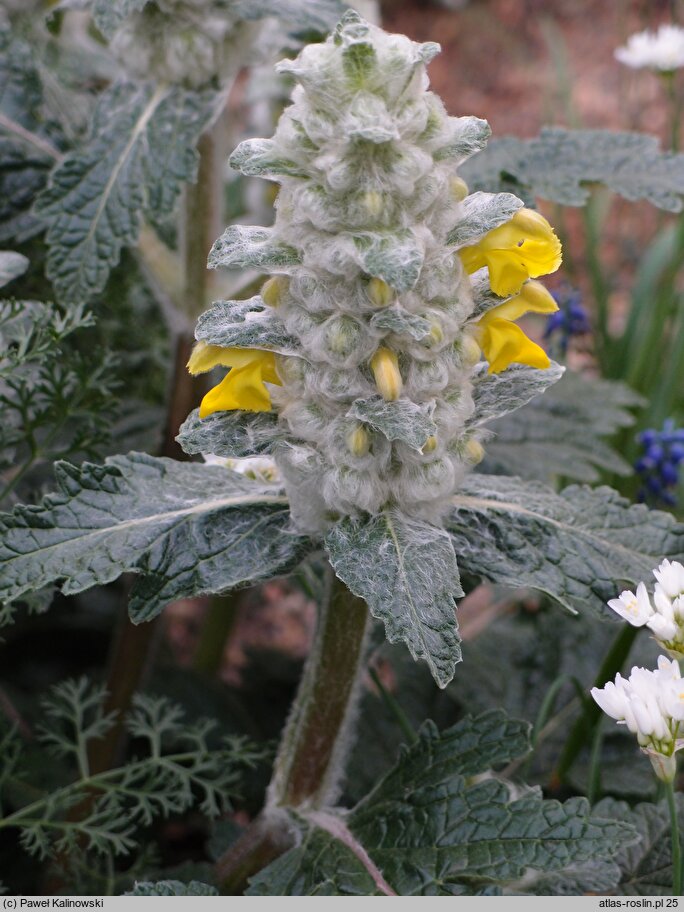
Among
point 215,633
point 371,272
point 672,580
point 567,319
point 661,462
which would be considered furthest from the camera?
point 215,633

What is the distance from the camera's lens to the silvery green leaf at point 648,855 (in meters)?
0.92

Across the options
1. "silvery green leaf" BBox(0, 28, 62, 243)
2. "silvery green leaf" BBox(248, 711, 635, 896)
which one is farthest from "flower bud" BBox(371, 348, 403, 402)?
"silvery green leaf" BBox(0, 28, 62, 243)

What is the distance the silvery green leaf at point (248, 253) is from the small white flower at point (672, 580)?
14.7 inches

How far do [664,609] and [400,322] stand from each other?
300 millimetres

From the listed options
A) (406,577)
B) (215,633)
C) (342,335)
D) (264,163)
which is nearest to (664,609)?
(406,577)

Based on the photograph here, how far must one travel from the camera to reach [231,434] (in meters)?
0.82

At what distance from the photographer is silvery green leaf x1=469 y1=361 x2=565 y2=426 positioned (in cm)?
85

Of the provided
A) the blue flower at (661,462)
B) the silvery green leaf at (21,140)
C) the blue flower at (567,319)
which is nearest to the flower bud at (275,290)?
the silvery green leaf at (21,140)

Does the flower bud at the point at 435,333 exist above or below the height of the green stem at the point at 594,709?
above

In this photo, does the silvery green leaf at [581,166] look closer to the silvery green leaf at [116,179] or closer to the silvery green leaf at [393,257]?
the silvery green leaf at [116,179]

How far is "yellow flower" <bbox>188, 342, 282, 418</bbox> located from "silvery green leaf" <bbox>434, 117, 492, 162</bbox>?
0.66 feet

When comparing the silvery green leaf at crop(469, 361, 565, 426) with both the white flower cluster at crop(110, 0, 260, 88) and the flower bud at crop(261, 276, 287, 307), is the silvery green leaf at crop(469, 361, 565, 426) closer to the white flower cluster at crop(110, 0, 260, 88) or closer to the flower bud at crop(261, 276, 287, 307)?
the flower bud at crop(261, 276, 287, 307)

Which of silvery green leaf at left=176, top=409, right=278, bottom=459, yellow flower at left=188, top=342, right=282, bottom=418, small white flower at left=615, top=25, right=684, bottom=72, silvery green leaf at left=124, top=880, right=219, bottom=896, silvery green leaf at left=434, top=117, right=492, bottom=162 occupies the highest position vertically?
small white flower at left=615, top=25, right=684, bottom=72

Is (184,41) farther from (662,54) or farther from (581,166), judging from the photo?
(662,54)
